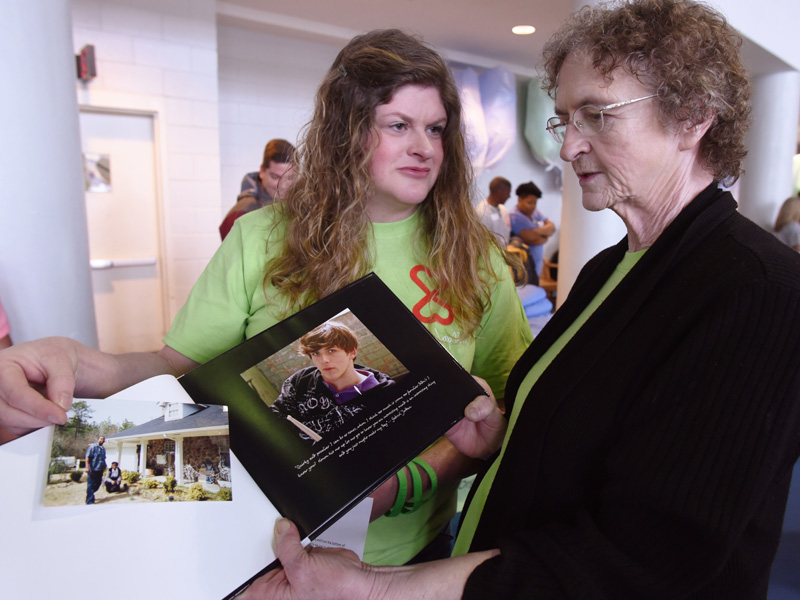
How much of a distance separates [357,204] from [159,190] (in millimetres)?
4338

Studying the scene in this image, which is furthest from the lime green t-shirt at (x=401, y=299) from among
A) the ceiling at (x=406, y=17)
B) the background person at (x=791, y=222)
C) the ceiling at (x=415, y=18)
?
the background person at (x=791, y=222)

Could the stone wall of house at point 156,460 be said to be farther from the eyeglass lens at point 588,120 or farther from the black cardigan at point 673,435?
the eyeglass lens at point 588,120

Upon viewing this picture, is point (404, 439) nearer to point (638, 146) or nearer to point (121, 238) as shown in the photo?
point (638, 146)

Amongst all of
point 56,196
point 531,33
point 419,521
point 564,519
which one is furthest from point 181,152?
point 564,519

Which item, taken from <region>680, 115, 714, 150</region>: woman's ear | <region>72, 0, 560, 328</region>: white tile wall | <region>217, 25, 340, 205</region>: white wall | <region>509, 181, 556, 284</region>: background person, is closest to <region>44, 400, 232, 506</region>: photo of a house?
<region>680, 115, 714, 150</region>: woman's ear

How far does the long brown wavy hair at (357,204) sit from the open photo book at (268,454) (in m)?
0.25

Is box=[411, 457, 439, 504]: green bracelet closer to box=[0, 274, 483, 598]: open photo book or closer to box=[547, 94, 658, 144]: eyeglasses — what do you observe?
box=[0, 274, 483, 598]: open photo book

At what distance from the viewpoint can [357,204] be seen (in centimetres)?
129

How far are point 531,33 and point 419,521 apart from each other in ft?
21.7

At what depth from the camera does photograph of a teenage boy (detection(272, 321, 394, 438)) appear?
33.5 inches

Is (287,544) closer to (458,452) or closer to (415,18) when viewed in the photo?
(458,452)

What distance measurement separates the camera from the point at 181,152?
16.4 ft

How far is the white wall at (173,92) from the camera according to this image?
4582 mm

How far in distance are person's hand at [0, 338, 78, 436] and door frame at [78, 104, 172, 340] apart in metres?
4.50
